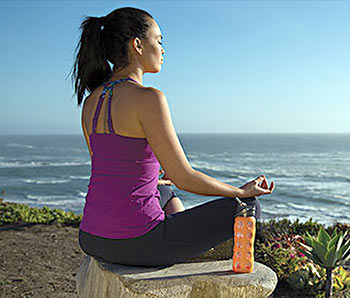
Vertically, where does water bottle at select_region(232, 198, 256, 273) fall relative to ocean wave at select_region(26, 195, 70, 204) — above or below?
above

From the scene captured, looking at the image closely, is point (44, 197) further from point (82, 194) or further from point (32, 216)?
point (32, 216)

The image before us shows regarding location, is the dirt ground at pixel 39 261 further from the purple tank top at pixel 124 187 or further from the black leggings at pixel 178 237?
the purple tank top at pixel 124 187

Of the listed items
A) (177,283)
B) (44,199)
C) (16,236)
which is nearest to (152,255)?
(177,283)

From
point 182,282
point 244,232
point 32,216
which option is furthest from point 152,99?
point 32,216

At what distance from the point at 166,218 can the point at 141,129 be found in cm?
51

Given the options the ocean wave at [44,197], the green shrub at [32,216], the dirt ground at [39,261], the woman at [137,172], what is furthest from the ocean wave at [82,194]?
the woman at [137,172]

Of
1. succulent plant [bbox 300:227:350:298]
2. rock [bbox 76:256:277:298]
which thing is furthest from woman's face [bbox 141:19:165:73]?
succulent plant [bbox 300:227:350:298]

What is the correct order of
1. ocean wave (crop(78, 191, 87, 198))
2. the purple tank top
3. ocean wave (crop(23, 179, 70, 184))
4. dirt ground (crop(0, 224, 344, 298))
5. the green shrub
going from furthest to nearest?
ocean wave (crop(23, 179, 70, 184)) → ocean wave (crop(78, 191, 87, 198)) → the green shrub → dirt ground (crop(0, 224, 344, 298)) → the purple tank top

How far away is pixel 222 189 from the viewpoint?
2.32 meters

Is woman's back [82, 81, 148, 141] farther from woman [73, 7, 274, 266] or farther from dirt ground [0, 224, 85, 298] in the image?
dirt ground [0, 224, 85, 298]

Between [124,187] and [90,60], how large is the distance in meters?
0.82

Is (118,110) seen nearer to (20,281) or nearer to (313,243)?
(313,243)

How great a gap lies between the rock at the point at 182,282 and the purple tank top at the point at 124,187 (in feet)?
0.77

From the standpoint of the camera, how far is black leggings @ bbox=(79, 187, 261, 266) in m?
2.38
